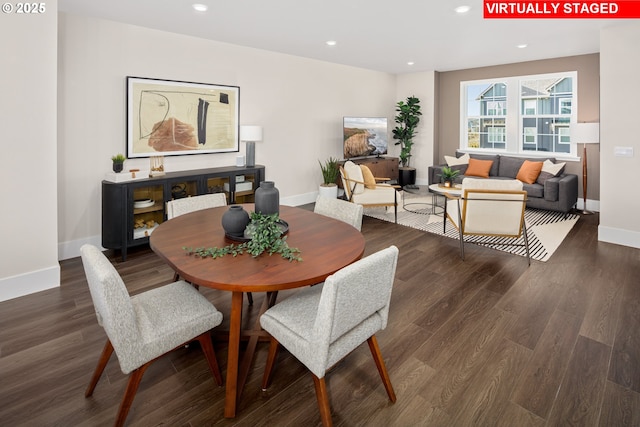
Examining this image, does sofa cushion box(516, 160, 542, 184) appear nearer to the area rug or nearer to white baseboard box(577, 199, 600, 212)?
the area rug

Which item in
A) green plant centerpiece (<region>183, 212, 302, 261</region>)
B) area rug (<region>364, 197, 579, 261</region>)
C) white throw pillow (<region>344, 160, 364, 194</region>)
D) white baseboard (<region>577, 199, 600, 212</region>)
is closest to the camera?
green plant centerpiece (<region>183, 212, 302, 261</region>)

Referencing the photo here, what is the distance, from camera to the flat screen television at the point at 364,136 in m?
6.91

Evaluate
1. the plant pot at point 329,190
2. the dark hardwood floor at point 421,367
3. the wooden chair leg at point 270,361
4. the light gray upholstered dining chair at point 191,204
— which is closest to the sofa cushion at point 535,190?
the dark hardwood floor at point 421,367

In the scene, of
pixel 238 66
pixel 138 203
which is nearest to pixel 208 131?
pixel 238 66

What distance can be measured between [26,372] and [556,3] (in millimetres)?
5559

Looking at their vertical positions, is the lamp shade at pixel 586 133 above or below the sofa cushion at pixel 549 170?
above

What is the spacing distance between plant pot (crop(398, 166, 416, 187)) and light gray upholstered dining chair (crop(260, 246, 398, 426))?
249 inches

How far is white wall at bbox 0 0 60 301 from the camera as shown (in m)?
2.76

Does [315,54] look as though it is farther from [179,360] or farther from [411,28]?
[179,360]

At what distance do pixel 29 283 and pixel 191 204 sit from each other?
1.52m

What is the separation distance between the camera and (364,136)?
23.7ft

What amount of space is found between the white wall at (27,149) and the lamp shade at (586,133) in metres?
6.66

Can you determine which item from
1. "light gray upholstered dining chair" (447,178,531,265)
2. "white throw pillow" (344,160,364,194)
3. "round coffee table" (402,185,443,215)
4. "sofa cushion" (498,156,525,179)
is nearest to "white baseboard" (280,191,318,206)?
"white throw pillow" (344,160,364,194)

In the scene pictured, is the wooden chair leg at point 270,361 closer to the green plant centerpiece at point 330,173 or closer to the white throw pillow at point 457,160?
the green plant centerpiece at point 330,173
